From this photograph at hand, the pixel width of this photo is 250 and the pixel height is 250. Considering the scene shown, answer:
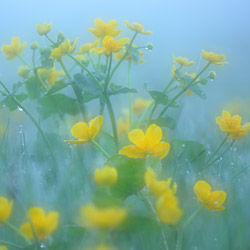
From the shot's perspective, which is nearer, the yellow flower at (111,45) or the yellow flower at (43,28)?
the yellow flower at (111,45)

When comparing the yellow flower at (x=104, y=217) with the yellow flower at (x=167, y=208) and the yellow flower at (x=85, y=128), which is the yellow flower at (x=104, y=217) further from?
the yellow flower at (x=85, y=128)

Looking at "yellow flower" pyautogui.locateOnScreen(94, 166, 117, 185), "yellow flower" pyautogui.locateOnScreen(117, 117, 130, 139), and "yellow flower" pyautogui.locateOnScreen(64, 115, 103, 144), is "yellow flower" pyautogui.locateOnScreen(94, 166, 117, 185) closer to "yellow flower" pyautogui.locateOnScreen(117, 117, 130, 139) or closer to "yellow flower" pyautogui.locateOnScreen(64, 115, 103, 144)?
"yellow flower" pyautogui.locateOnScreen(64, 115, 103, 144)

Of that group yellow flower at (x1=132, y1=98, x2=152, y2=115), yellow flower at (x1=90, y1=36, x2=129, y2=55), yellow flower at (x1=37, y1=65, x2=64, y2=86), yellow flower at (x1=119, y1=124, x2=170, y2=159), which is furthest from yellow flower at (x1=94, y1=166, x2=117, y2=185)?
yellow flower at (x1=132, y1=98, x2=152, y2=115)

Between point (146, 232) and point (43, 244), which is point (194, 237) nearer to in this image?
point (146, 232)

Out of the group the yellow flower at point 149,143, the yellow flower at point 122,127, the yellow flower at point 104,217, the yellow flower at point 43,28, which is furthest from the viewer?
the yellow flower at point 122,127

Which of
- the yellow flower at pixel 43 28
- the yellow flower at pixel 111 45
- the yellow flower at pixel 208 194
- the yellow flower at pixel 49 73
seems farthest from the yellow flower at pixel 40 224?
the yellow flower at pixel 49 73

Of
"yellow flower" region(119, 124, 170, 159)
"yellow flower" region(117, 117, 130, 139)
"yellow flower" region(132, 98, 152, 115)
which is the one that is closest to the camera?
"yellow flower" region(119, 124, 170, 159)
